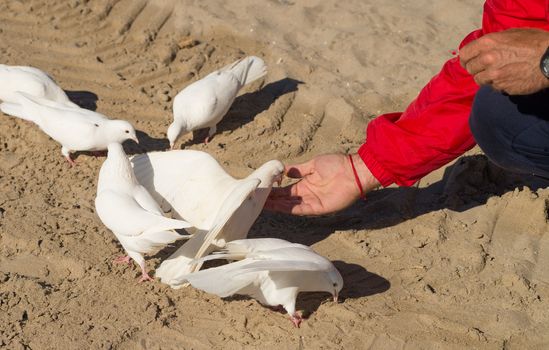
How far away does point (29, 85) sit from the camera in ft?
16.3

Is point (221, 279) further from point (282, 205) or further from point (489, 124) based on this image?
point (489, 124)

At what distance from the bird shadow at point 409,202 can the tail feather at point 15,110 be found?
1.65 meters

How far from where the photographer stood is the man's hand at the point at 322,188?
4086 mm

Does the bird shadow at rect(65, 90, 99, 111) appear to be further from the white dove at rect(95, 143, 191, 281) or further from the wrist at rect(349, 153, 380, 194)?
the wrist at rect(349, 153, 380, 194)

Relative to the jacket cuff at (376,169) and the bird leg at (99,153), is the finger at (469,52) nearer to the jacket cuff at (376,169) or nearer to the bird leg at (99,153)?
the jacket cuff at (376,169)

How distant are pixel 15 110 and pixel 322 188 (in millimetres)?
2045

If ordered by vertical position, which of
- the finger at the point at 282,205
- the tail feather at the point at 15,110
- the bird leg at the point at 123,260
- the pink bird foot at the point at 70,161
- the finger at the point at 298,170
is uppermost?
the finger at the point at 298,170

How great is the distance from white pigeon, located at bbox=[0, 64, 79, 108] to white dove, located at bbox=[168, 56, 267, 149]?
0.69m

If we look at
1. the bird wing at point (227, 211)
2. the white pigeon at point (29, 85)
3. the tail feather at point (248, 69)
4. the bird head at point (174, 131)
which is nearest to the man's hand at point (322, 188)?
the bird wing at point (227, 211)

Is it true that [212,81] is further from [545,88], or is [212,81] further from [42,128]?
[545,88]

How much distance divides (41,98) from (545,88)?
310 cm

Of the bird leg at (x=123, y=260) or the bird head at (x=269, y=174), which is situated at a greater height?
the bird head at (x=269, y=174)

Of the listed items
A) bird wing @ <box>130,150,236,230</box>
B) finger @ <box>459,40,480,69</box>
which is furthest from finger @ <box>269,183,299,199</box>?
finger @ <box>459,40,480,69</box>

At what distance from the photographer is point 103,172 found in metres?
4.05
